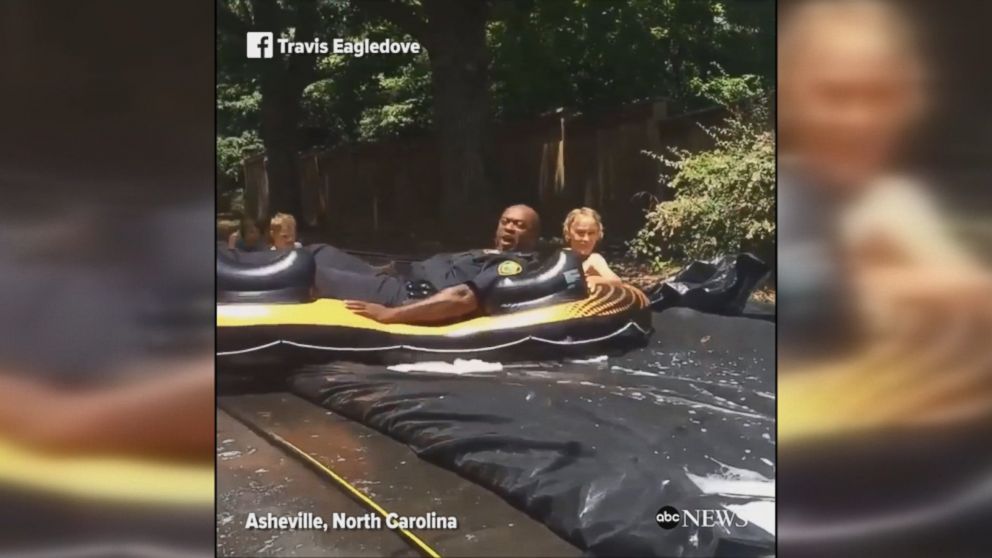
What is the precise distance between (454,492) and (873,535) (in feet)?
6.05

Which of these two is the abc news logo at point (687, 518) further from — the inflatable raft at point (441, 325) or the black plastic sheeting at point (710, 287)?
the black plastic sheeting at point (710, 287)

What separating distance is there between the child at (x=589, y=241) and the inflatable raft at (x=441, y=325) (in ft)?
0.11

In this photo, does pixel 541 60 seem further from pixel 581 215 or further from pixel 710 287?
pixel 710 287

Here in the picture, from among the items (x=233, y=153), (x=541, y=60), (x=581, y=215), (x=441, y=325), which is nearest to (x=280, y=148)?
(x=233, y=153)

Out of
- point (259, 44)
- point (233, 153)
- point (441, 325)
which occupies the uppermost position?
point (259, 44)

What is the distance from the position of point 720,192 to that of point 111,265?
261cm

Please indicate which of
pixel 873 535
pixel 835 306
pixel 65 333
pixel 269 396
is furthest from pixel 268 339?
pixel 873 535

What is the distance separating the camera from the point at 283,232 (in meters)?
4.09

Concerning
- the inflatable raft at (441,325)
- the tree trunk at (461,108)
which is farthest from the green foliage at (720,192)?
the tree trunk at (461,108)

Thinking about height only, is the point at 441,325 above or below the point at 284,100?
below

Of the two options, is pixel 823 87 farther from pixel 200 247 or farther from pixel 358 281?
pixel 200 247

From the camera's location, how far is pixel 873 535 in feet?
13.8

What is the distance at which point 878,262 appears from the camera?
13.7ft

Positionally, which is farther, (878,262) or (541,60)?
(878,262)
